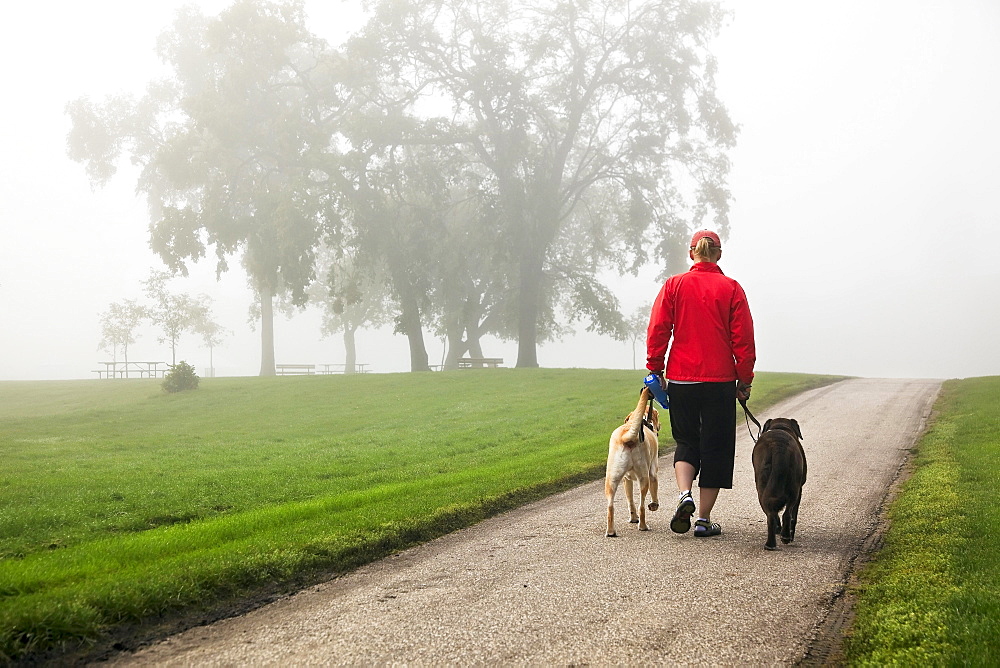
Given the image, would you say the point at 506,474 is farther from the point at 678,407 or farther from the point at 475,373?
the point at 475,373

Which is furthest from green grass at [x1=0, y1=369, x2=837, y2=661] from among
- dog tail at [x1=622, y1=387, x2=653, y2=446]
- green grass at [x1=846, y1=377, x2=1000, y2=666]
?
green grass at [x1=846, y1=377, x2=1000, y2=666]

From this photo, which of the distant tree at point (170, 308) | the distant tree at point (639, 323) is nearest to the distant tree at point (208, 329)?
the distant tree at point (170, 308)

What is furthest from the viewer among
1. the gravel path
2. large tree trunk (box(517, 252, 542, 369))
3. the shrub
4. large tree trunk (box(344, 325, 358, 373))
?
large tree trunk (box(344, 325, 358, 373))

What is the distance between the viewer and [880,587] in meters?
4.95

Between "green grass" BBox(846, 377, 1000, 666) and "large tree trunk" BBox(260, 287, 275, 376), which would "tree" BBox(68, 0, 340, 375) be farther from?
"green grass" BBox(846, 377, 1000, 666)

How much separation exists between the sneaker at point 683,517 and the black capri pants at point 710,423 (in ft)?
0.77

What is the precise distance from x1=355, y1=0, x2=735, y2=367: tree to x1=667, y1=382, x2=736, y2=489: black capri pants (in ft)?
105

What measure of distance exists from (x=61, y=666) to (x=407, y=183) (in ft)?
118

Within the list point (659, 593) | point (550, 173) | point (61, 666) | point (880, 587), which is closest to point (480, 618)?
point (659, 593)

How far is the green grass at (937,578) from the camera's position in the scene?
3.86 metres

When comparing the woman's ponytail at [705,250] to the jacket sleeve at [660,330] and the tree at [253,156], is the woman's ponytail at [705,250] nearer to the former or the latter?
A: the jacket sleeve at [660,330]

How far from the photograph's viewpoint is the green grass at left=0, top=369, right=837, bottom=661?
5.35 m

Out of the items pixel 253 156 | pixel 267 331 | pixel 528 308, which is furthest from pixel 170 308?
pixel 528 308

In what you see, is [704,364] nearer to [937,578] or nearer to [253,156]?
[937,578]
